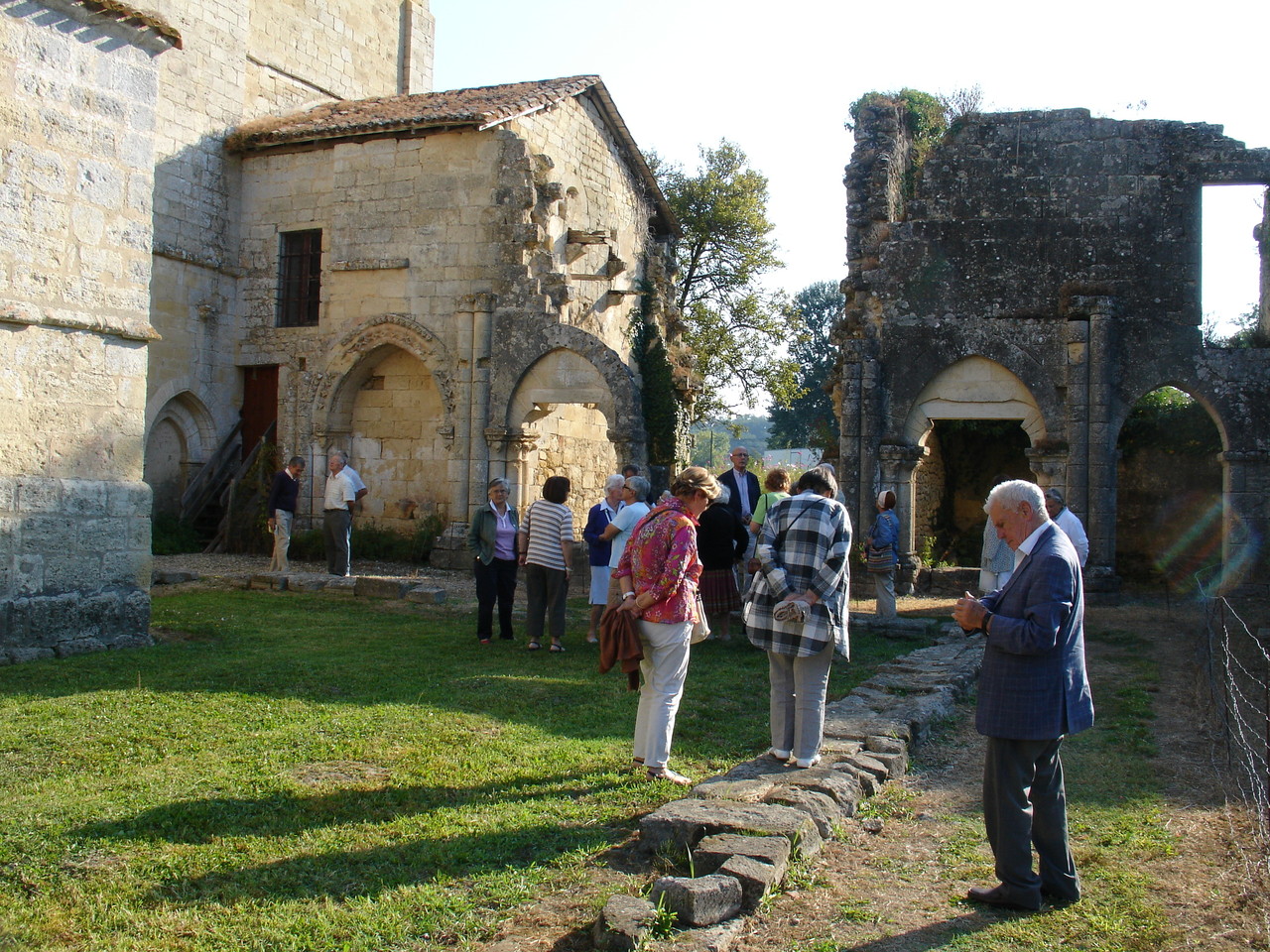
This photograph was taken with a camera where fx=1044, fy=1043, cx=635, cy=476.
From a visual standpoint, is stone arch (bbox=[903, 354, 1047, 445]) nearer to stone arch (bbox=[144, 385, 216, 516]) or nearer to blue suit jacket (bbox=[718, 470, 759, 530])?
blue suit jacket (bbox=[718, 470, 759, 530])

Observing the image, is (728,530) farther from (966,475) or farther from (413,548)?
(966,475)

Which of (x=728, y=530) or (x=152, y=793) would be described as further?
(x=728, y=530)

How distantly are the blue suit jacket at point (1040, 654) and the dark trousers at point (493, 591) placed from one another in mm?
6064

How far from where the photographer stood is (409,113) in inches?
696

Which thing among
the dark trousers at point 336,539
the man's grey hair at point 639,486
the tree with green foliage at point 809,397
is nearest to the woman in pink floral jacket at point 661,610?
the man's grey hair at point 639,486

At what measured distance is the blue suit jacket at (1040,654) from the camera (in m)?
3.92

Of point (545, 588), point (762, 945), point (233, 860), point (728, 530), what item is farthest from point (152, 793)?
point (728, 530)

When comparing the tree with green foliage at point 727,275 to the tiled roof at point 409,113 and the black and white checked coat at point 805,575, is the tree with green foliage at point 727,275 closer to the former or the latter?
the tiled roof at point 409,113

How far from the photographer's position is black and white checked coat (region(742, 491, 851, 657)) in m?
5.39

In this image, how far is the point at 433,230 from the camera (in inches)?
683

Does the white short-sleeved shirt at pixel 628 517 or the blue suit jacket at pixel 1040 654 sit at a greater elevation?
the white short-sleeved shirt at pixel 628 517

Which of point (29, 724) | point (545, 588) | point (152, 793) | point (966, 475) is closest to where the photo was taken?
point (152, 793)

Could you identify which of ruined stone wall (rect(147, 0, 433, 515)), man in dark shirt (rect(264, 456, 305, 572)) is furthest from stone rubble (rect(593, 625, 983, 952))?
ruined stone wall (rect(147, 0, 433, 515))

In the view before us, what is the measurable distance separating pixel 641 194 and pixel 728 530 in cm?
1402
